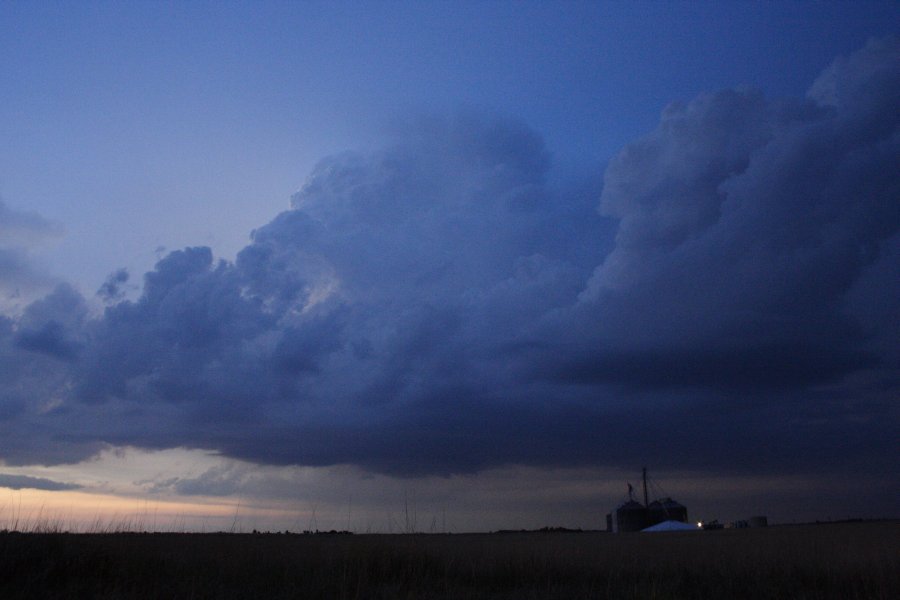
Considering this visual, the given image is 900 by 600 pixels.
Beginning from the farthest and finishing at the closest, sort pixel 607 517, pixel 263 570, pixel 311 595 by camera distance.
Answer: pixel 607 517 → pixel 263 570 → pixel 311 595

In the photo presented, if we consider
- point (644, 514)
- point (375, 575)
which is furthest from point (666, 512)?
point (375, 575)

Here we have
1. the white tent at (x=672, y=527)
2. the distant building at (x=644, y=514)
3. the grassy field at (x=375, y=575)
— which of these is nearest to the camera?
the grassy field at (x=375, y=575)

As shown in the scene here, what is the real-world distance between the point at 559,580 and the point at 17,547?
52.7ft

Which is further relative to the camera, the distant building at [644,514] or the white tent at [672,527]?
the distant building at [644,514]

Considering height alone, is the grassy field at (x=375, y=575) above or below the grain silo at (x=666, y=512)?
below

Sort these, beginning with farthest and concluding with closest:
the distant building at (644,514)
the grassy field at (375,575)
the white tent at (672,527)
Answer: the distant building at (644,514) < the white tent at (672,527) < the grassy field at (375,575)

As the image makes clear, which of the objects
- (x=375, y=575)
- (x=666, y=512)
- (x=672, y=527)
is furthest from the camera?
(x=666, y=512)

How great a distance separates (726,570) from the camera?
2639 centimetres

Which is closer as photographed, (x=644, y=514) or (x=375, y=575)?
(x=375, y=575)

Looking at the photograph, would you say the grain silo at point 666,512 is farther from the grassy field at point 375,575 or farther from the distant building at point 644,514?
the grassy field at point 375,575

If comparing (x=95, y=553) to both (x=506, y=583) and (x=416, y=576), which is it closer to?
(x=416, y=576)

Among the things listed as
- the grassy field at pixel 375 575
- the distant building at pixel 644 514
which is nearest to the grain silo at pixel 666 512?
the distant building at pixel 644 514

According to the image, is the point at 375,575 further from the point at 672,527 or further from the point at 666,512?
the point at 666,512

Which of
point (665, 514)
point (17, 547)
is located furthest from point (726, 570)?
point (665, 514)
